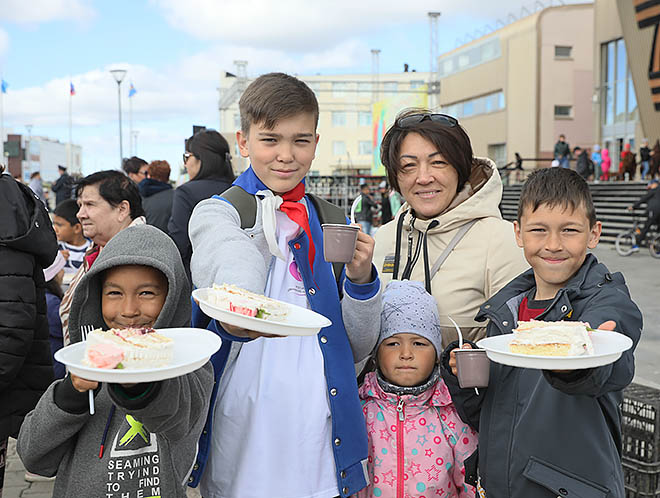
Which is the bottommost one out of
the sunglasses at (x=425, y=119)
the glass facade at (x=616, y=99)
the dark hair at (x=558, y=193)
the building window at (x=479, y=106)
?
the dark hair at (x=558, y=193)

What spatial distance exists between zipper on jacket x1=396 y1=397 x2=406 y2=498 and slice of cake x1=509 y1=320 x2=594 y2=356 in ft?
2.37

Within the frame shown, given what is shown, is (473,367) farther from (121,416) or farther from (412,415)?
(121,416)

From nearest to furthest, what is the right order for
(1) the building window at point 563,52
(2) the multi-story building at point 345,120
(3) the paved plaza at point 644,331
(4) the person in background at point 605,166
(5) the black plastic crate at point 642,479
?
(5) the black plastic crate at point 642,479 → (3) the paved plaza at point 644,331 → (4) the person in background at point 605,166 → (1) the building window at point 563,52 → (2) the multi-story building at point 345,120

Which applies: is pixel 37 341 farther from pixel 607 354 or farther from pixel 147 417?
pixel 607 354

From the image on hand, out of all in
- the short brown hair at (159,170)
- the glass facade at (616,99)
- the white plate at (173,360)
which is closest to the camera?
the white plate at (173,360)

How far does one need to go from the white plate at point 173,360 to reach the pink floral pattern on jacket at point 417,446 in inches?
38.8

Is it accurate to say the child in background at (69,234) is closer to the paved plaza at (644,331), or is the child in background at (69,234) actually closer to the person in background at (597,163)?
the paved plaza at (644,331)

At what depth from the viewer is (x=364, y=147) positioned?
6894cm

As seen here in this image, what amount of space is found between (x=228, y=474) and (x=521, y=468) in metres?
1.02

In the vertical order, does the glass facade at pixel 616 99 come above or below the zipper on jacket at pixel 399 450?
above

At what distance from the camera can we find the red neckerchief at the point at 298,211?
2.20m

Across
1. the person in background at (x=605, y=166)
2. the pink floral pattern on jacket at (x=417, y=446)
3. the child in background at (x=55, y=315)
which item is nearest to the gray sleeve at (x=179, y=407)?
the pink floral pattern on jacket at (x=417, y=446)

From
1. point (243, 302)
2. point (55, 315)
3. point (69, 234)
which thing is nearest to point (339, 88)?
point (69, 234)

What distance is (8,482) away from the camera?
4.70 m
